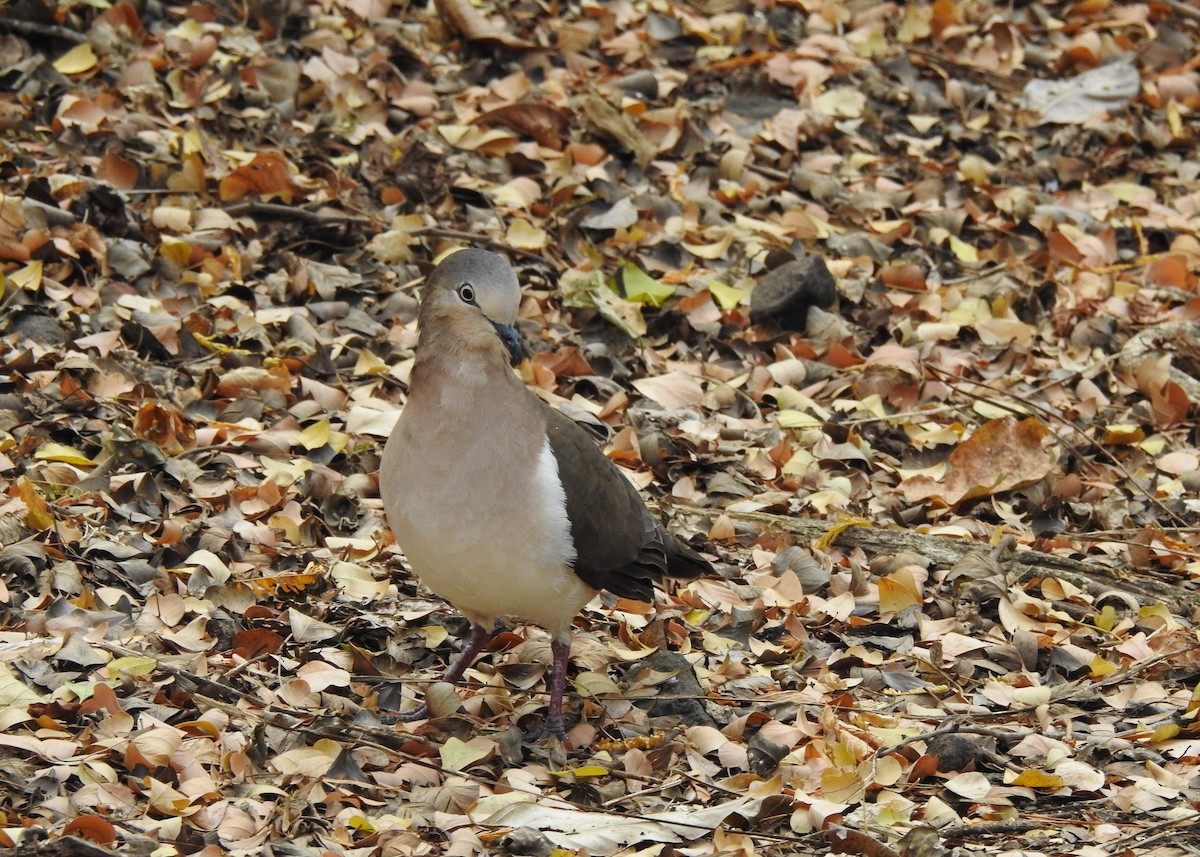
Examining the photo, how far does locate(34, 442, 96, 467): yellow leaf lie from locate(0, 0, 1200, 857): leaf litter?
0.04m

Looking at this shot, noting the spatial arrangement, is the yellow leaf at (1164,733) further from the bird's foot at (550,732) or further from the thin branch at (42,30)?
the thin branch at (42,30)

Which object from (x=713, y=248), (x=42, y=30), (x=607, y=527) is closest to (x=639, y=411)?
(x=713, y=248)

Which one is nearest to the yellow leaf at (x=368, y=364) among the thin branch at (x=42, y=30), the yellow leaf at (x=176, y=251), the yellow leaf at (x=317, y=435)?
the yellow leaf at (x=317, y=435)

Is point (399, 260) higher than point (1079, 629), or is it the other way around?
point (399, 260)

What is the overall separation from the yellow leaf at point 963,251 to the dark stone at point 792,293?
1000 mm

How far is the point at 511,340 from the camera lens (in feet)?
14.7

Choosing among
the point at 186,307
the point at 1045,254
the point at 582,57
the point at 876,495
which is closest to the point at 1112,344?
the point at 1045,254

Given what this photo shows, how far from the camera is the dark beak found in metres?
4.49

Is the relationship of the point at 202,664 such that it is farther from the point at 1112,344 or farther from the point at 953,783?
the point at 1112,344

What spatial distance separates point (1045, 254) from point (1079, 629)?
2.92 meters

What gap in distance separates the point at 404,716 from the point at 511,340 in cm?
123

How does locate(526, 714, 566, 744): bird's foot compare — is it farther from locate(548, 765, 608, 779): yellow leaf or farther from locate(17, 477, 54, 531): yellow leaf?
locate(17, 477, 54, 531): yellow leaf

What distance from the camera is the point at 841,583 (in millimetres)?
5539

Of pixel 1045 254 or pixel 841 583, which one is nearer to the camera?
pixel 841 583
